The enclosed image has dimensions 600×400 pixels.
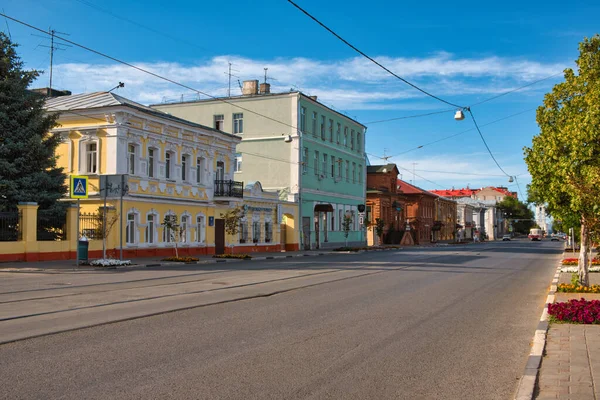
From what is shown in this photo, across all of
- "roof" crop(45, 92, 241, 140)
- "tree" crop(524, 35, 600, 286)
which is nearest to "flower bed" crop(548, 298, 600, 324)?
"tree" crop(524, 35, 600, 286)

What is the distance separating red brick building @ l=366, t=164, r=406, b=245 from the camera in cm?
7362

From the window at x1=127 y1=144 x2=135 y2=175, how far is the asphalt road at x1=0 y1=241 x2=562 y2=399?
20.3 meters

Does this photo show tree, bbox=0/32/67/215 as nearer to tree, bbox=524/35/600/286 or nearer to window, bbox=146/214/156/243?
window, bbox=146/214/156/243

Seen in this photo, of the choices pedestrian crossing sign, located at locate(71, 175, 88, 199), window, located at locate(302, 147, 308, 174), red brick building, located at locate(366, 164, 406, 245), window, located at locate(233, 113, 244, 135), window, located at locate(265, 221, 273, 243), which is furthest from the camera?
red brick building, located at locate(366, 164, 406, 245)

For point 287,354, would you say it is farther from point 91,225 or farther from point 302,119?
point 302,119

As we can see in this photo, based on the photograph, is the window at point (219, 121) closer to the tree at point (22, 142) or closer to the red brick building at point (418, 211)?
the tree at point (22, 142)

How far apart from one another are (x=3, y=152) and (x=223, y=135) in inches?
592

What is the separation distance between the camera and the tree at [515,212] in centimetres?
15916

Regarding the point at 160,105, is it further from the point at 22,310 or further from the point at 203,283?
the point at 22,310

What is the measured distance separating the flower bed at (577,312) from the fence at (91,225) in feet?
75.0

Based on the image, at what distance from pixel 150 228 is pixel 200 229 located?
16.0 ft

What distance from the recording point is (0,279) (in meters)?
18.4

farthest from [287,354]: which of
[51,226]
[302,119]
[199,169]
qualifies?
[302,119]

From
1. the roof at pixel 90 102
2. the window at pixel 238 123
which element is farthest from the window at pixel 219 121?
the roof at pixel 90 102
